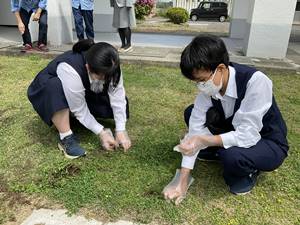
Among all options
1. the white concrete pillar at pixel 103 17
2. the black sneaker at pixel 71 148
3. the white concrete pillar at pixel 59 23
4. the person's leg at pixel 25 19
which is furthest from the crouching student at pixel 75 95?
the white concrete pillar at pixel 103 17

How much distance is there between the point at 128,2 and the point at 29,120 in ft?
9.36

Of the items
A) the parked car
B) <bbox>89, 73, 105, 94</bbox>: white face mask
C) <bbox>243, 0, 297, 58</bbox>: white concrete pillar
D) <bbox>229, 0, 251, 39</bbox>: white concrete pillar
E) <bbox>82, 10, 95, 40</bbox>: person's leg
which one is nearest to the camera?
<bbox>89, 73, 105, 94</bbox>: white face mask

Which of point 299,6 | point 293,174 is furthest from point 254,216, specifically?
point 299,6

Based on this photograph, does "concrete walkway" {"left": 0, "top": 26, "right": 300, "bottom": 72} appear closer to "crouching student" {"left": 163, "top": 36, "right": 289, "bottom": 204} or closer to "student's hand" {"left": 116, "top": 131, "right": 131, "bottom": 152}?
"student's hand" {"left": 116, "top": 131, "right": 131, "bottom": 152}

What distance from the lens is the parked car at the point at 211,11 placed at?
21891 millimetres

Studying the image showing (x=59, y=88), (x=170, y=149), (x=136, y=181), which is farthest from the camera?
(x=170, y=149)

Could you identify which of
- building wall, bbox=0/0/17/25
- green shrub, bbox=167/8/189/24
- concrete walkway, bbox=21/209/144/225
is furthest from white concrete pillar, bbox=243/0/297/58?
green shrub, bbox=167/8/189/24

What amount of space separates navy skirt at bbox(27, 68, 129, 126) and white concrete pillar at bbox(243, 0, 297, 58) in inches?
127

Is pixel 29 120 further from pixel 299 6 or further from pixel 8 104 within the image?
pixel 299 6

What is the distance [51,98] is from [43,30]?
3.53 metres

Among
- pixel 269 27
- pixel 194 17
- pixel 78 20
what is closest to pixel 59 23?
pixel 78 20

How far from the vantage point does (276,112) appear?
6.69 feet

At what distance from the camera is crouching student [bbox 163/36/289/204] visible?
1790 millimetres

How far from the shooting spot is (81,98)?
97.5 inches
